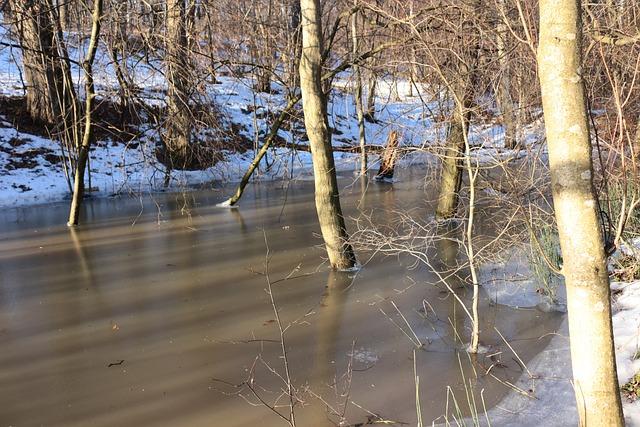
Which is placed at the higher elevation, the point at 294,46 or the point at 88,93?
the point at 294,46

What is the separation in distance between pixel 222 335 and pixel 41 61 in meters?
9.03

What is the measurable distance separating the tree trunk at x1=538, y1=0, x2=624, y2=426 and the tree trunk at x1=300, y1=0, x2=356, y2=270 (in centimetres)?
469

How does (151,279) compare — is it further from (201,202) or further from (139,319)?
(201,202)

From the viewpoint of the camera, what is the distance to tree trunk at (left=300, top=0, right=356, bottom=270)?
670 cm

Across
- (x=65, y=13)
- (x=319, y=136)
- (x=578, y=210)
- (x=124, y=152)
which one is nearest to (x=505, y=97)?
(x=319, y=136)

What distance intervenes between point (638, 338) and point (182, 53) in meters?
7.55

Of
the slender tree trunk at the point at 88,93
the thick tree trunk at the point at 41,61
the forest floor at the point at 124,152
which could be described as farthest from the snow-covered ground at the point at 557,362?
the thick tree trunk at the point at 41,61

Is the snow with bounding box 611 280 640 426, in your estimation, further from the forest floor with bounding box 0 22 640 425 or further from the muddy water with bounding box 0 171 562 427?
the forest floor with bounding box 0 22 640 425

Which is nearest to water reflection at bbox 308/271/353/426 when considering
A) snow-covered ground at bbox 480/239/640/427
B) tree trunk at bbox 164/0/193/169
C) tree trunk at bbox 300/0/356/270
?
tree trunk at bbox 300/0/356/270

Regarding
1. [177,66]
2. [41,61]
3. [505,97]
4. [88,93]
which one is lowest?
[505,97]

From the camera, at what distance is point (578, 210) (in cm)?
226

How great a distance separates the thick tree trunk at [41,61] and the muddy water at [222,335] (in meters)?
3.31

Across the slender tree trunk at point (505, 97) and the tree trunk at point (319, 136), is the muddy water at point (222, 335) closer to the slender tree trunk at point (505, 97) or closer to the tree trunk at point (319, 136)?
the tree trunk at point (319, 136)

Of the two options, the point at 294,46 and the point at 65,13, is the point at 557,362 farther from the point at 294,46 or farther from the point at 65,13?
the point at 65,13
